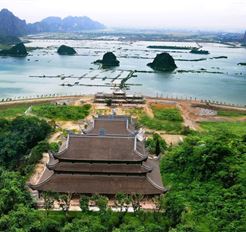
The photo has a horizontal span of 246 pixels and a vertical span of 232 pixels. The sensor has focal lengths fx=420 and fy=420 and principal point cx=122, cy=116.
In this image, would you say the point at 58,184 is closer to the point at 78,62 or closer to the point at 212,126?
the point at 212,126

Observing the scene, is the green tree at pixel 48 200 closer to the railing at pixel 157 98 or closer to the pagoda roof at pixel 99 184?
the pagoda roof at pixel 99 184

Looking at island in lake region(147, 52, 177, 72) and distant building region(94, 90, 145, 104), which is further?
island in lake region(147, 52, 177, 72)

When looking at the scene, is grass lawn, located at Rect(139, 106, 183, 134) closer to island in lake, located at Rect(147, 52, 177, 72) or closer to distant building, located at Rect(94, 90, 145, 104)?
distant building, located at Rect(94, 90, 145, 104)

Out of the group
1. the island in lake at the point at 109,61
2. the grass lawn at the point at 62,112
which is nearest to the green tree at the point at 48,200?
the grass lawn at the point at 62,112

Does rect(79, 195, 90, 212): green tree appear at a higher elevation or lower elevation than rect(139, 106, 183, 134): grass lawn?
higher

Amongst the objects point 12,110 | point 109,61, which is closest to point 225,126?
point 12,110

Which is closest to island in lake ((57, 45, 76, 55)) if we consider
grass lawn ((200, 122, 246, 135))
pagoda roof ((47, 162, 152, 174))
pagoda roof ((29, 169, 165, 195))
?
grass lawn ((200, 122, 246, 135))
